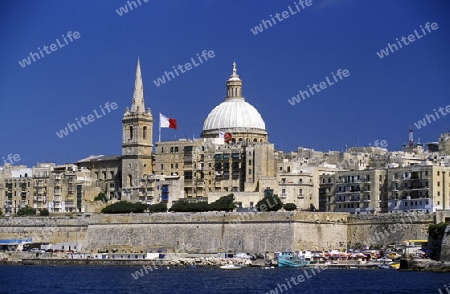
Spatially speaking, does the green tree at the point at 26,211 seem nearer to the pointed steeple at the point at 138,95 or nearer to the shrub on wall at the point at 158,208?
the pointed steeple at the point at 138,95

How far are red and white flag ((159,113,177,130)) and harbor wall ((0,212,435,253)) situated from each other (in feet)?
27.7

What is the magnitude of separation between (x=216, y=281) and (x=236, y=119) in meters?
36.4

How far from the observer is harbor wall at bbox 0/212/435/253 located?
2896 inches

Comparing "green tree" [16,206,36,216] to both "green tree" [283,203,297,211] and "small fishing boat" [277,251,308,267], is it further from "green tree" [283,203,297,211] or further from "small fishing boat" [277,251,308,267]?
"small fishing boat" [277,251,308,267]

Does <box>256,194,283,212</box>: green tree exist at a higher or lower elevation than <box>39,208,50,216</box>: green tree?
higher

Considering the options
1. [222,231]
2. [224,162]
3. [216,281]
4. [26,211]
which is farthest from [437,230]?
[26,211]

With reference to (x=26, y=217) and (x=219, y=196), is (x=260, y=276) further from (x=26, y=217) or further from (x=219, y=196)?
(x=26, y=217)

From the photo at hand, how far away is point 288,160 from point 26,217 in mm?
19133

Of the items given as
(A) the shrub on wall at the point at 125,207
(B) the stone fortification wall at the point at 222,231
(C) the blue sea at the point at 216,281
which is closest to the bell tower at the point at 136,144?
(A) the shrub on wall at the point at 125,207

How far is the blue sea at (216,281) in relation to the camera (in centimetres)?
5303

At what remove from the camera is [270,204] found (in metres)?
78.5

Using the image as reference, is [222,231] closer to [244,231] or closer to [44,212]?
[244,231]

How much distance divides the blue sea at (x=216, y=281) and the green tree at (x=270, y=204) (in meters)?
9.98

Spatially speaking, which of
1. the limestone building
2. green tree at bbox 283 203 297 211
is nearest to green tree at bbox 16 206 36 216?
the limestone building
